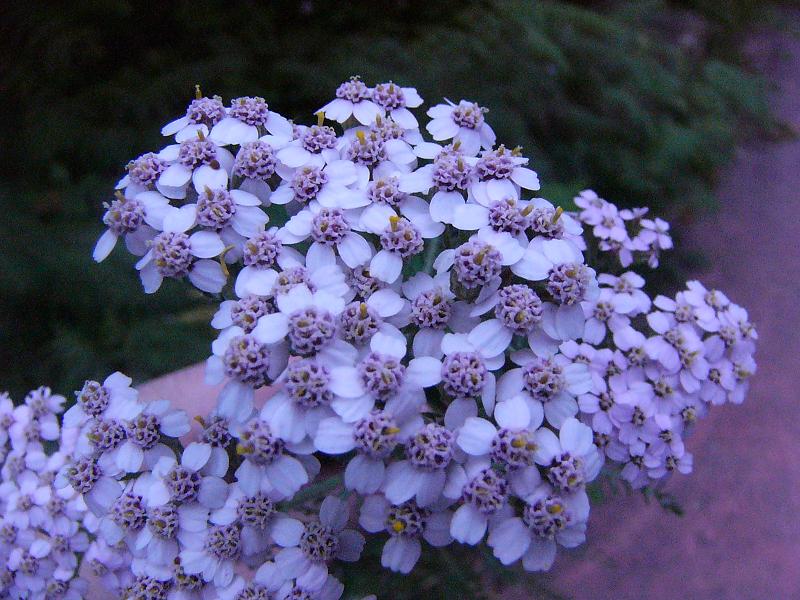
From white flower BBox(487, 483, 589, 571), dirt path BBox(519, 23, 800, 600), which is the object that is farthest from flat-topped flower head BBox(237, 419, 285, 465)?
dirt path BBox(519, 23, 800, 600)

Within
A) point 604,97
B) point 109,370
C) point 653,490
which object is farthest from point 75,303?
point 604,97

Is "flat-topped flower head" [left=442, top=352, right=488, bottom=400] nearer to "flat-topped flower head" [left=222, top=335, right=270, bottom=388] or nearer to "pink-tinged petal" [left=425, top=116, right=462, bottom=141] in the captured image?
"flat-topped flower head" [left=222, top=335, right=270, bottom=388]

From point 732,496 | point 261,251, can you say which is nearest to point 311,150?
point 261,251

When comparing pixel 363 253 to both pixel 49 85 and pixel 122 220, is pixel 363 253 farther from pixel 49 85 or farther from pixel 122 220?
pixel 49 85

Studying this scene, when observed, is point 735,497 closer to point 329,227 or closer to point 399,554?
point 399,554

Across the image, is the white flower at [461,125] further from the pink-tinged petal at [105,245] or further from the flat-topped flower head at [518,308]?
the pink-tinged petal at [105,245]
